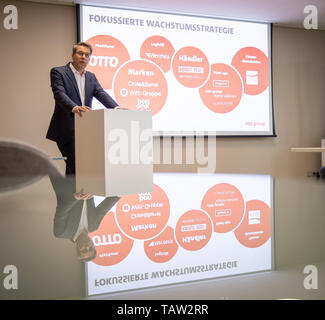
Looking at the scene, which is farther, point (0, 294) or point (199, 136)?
point (199, 136)

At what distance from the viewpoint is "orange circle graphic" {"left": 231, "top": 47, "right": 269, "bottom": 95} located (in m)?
5.24

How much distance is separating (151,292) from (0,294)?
8.2 inches

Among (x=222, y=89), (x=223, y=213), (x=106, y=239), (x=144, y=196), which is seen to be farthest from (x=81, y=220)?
(x=222, y=89)

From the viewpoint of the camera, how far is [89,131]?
6.97 feet

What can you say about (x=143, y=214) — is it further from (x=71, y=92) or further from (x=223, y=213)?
(x=71, y=92)

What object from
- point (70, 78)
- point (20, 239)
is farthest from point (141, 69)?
point (20, 239)

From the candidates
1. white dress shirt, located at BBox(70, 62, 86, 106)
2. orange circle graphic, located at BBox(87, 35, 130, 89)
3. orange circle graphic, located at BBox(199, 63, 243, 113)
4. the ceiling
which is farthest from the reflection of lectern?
orange circle graphic, located at BBox(199, 63, 243, 113)

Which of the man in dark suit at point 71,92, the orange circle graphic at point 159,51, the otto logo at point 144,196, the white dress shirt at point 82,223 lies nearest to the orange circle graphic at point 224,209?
the otto logo at point 144,196

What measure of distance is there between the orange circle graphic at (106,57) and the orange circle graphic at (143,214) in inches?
120

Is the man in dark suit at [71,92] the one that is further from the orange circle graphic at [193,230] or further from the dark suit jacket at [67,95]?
the orange circle graphic at [193,230]

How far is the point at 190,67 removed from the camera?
4988 millimetres

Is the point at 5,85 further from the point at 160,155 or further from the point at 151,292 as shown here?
the point at 151,292

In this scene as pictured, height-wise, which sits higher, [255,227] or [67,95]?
[67,95]

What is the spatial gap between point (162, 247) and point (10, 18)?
13.8 feet
